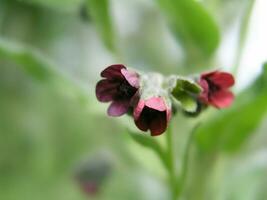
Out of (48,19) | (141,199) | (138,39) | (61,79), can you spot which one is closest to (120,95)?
(61,79)

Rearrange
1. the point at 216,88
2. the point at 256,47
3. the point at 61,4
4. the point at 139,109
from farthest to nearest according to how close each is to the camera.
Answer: the point at 256,47 < the point at 61,4 < the point at 216,88 < the point at 139,109

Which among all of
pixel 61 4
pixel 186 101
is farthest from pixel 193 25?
pixel 61 4

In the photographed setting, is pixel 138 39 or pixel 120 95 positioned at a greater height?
pixel 138 39

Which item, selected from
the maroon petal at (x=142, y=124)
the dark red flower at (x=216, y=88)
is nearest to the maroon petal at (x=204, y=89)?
the dark red flower at (x=216, y=88)

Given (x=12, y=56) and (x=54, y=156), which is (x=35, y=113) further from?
(x=12, y=56)

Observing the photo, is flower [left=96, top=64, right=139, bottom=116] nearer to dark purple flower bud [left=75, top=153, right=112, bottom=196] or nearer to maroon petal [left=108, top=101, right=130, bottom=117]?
maroon petal [left=108, top=101, right=130, bottom=117]

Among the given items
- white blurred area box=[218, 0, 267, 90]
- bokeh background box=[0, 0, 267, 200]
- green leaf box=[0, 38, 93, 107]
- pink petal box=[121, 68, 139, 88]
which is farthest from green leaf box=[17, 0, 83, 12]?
pink petal box=[121, 68, 139, 88]

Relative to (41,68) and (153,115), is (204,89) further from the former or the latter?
(41,68)
